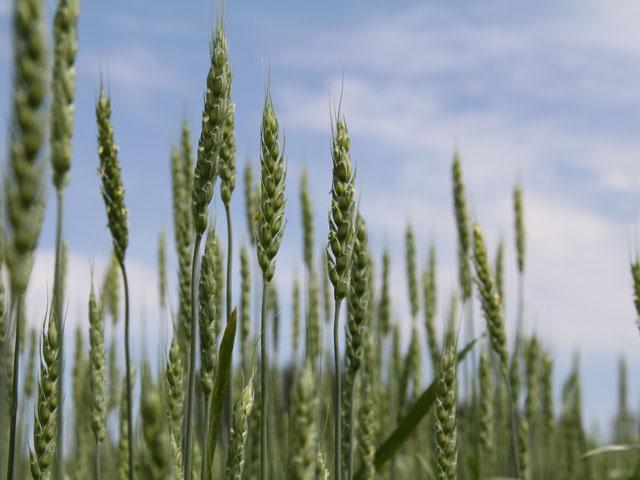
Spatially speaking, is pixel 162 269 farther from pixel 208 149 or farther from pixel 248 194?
pixel 208 149

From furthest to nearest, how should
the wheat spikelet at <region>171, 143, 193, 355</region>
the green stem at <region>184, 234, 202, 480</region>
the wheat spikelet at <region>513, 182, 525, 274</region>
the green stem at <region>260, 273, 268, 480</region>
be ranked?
the wheat spikelet at <region>513, 182, 525, 274</region> → the wheat spikelet at <region>171, 143, 193, 355</region> → the green stem at <region>260, 273, 268, 480</region> → the green stem at <region>184, 234, 202, 480</region>

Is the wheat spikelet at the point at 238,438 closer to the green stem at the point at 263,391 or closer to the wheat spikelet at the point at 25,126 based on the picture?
the green stem at the point at 263,391

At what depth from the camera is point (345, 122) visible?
2.46m

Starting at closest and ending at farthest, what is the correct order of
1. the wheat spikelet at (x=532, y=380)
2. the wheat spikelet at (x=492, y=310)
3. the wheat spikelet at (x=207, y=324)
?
the wheat spikelet at (x=207, y=324) → the wheat spikelet at (x=492, y=310) → the wheat spikelet at (x=532, y=380)

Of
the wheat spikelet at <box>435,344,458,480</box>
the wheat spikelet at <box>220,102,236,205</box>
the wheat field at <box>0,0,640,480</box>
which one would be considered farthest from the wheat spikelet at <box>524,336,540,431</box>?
the wheat spikelet at <box>220,102,236,205</box>

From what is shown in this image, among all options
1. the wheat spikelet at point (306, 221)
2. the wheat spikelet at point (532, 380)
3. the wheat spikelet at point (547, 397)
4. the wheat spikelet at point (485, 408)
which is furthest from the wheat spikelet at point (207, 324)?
the wheat spikelet at point (547, 397)

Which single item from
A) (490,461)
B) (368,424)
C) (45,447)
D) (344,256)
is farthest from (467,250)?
(45,447)

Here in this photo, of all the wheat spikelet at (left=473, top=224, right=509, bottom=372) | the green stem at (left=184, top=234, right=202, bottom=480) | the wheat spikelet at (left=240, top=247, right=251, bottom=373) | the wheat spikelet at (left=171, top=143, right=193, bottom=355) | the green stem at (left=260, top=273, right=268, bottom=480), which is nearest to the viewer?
the green stem at (left=184, top=234, right=202, bottom=480)

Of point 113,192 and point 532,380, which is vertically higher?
point 113,192

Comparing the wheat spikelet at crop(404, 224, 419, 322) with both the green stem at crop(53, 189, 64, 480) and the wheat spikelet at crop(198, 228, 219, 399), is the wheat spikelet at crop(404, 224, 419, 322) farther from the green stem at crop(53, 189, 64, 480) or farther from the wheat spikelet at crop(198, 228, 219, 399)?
the green stem at crop(53, 189, 64, 480)

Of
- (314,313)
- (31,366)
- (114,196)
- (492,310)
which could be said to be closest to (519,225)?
(314,313)

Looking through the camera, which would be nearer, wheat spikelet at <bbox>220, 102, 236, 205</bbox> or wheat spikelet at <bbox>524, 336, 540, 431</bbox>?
wheat spikelet at <bbox>220, 102, 236, 205</bbox>

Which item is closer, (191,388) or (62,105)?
(62,105)

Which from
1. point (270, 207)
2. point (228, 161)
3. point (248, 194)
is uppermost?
point (248, 194)
